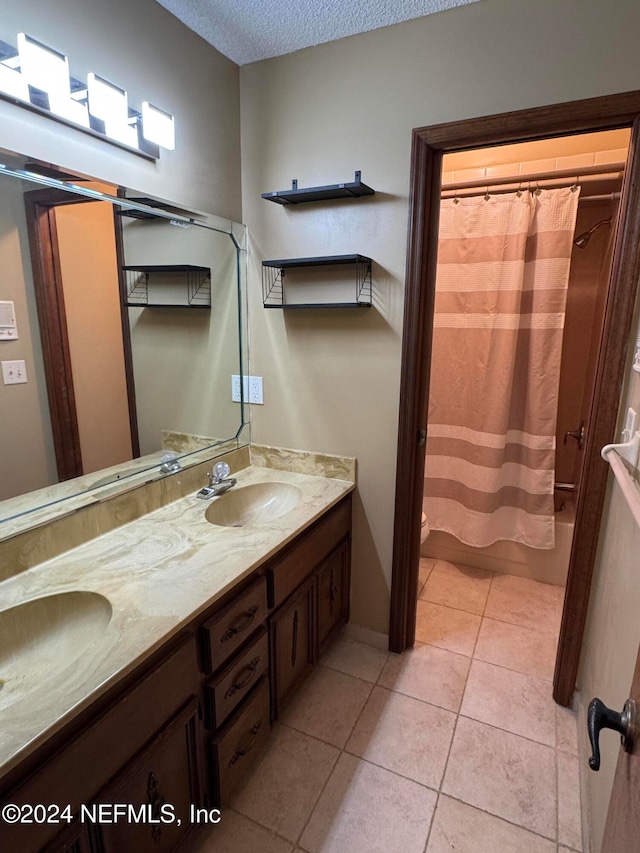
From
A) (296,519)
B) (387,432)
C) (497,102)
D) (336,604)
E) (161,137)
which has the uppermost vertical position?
(497,102)

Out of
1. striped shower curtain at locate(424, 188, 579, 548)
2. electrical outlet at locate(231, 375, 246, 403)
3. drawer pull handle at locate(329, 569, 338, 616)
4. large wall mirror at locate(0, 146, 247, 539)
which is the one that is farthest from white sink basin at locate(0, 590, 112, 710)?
striped shower curtain at locate(424, 188, 579, 548)

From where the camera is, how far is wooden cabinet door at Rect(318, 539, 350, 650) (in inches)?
72.4

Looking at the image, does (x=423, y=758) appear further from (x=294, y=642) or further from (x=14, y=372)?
(x=14, y=372)

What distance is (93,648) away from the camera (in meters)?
0.99

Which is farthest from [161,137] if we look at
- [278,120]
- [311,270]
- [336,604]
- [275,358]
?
[336,604]

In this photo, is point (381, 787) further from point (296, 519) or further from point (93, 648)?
point (93, 648)

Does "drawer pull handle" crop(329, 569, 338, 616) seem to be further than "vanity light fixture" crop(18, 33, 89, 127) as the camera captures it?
Yes

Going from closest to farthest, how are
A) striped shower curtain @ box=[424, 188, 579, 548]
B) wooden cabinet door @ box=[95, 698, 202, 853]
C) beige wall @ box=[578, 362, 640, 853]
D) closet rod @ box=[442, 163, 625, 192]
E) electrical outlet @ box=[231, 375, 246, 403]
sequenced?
wooden cabinet door @ box=[95, 698, 202, 853], beige wall @ box=[578, 362, 640, 853], electrical outlet @ box=[231, 375, 246, 403], closet rod @ box=[442, 163, 625, 192], striped shower curtain @ box=[424, 188, 579, 548]

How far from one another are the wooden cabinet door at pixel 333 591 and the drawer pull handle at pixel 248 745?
46 cm

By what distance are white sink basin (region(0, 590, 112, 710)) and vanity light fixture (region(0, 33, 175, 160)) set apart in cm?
126

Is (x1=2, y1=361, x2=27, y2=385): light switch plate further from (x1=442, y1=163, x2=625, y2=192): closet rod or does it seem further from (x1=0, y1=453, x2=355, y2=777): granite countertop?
(x1=442, y1=163, x2=625, y2=192): closet rod

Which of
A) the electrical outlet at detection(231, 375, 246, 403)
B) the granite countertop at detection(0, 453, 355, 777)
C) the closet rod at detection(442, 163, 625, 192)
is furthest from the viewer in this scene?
the closet rod at detection(442, 163, 625, 192)

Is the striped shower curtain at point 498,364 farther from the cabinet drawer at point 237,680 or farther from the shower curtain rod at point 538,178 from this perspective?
the cabinet drawer at point 237,680

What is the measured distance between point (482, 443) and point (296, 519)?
1469 millimetres
